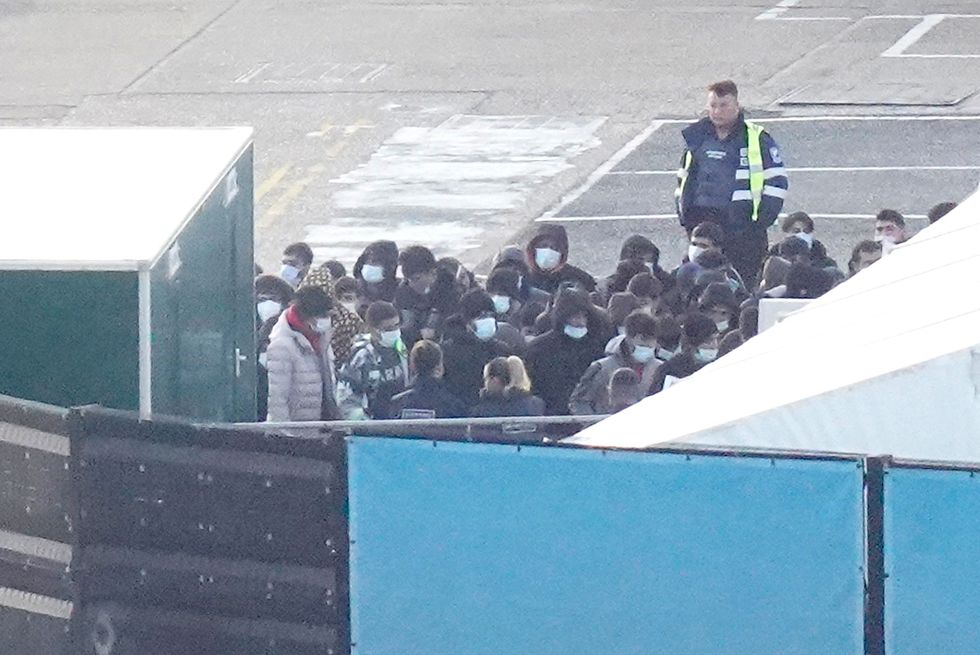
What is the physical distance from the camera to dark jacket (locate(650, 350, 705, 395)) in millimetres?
11336

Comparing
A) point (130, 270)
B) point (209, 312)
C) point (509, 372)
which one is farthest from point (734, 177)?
point (130, 270)

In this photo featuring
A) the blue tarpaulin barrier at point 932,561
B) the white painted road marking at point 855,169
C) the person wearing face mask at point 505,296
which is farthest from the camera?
the white painted road marking at point 855,169

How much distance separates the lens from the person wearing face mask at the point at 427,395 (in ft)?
36.3

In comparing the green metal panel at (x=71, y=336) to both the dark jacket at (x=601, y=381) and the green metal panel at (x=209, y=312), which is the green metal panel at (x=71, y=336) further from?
the dark jacket at (x=601, y=381)

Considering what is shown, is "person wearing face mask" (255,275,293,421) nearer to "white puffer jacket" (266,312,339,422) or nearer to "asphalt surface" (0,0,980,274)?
"white puffer jacket" (266,312,339,422)

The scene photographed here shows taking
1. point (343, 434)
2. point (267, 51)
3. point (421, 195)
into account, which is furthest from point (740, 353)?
point (267, 51)

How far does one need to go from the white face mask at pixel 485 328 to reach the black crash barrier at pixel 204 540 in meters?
3.72

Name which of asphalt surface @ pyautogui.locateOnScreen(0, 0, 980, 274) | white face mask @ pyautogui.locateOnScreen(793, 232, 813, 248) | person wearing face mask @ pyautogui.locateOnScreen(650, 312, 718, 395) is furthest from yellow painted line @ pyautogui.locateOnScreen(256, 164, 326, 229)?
person wearing face mask @ pyautogui.locateOnScreen(650, 312, 718, 395)

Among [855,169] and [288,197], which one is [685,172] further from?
[288,197]

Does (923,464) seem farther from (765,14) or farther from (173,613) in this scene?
(765,14)

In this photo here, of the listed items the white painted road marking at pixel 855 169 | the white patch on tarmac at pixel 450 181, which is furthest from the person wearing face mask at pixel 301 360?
the white painted road marking at pixel 855 169

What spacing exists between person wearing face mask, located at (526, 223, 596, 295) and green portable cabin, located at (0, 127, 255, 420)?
2491mm

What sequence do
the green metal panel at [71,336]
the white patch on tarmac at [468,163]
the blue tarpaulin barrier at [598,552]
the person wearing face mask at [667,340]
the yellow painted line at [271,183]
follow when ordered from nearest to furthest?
the blue tarpaulin barrier at [598,552] < the green metal panel at [71,336] < the person wearing face mask at [667,340] < the white patch on tarmac at [468,163] < the yellow painted line at [271,183]

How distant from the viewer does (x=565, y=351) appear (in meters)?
12.0
